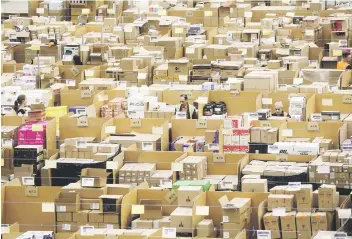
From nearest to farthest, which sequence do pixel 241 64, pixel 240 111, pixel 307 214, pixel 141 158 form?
pixel 307 214 < pixel 141 158 < pixel 240 111 < pixel 241 64

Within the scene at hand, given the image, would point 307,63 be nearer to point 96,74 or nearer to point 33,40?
point 96,74

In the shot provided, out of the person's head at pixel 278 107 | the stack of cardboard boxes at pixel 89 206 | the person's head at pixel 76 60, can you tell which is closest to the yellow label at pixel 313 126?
the person's head at pixel 278 107

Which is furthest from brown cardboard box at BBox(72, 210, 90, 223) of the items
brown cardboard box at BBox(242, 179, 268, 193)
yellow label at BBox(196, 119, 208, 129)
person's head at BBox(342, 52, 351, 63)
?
person's head at BBox(342, 52, 351, 63)

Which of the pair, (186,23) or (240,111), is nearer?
(240,111)

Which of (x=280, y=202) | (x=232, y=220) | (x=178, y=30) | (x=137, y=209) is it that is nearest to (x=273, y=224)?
(x=280, y=202)

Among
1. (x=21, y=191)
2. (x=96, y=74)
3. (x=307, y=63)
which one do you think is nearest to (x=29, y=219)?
(x=21, y=191)

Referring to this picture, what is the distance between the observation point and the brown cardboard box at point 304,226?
1252 cm

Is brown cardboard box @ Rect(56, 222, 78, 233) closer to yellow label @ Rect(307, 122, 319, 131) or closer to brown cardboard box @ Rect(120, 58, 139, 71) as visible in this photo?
yellow label @ Rect(307, 122, 319, 131)

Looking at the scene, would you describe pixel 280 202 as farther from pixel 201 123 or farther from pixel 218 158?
pixel 201 123

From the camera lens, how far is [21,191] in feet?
45.5

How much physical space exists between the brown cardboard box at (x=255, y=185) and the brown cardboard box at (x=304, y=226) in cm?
96

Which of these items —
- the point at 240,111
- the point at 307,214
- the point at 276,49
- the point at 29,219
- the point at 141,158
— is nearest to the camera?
the point at 307,214

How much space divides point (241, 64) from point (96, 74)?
2319 millimetres

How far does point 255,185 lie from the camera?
1348 cm
